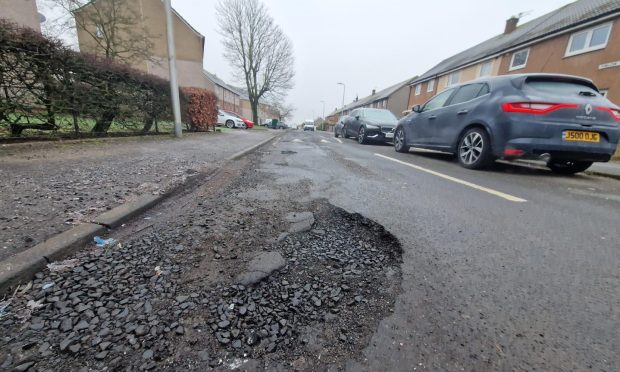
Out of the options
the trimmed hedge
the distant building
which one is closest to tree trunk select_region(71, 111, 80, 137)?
the trimmed hedge

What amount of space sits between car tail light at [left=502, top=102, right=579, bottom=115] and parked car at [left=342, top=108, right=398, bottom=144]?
6402 millimetres

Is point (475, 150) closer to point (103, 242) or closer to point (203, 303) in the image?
point (203, 303)

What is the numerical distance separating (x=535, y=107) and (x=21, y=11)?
23033 mm

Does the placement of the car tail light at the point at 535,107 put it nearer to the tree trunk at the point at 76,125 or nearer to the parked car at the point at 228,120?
the tree trunk at the point at 76,125

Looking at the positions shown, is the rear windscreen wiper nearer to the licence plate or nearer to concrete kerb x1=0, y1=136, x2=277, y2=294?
the licence plate

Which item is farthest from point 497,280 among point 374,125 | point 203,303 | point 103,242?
point 374,125

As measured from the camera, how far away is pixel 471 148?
5.09m

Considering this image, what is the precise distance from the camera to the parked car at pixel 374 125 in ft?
34.9

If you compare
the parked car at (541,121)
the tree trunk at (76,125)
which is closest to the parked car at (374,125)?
the parked car at (541,121)

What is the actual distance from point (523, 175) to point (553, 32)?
51.3 feet

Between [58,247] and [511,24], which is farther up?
[511,24]

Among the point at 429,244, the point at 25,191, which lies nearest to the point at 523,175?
the point at 429,244

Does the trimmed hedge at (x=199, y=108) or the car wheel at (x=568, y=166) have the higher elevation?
the trimmed hedge at (x=199, y=108)

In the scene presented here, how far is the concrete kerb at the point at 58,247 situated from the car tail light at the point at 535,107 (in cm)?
550
